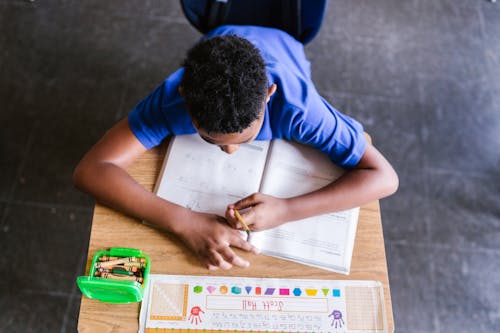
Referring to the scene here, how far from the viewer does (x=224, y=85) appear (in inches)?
28.8

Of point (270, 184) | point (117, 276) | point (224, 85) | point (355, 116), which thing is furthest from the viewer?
point (355, 116)

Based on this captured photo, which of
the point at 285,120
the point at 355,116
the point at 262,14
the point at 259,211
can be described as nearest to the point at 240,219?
the point at 259,211

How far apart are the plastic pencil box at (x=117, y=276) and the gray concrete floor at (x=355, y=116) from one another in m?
0.80

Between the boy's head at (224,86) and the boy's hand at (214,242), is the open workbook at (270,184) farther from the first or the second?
the boy's head at (224,86)

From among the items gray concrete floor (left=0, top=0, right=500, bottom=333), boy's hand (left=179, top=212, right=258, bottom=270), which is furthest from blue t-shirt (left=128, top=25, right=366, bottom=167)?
gray concrete floor (left=0, top=0, right=500, bottom=333)

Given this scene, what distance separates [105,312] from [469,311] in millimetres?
1500

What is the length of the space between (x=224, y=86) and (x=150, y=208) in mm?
370

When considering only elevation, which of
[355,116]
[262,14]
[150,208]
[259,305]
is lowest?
[355,116]

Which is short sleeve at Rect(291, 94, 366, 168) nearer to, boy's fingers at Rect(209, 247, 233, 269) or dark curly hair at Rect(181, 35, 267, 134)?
dark curly hair at Rect(181, 35, 267, 134)

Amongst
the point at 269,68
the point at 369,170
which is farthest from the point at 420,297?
the point at 269,68

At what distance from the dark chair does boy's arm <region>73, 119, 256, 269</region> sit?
49 cm

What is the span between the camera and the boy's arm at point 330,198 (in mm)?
904

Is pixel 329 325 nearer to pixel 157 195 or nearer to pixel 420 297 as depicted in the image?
pixel 157 195

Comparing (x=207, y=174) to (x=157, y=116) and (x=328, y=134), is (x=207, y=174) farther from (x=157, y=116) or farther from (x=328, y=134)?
(x=328, y=134)
